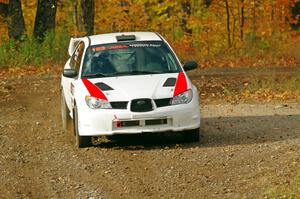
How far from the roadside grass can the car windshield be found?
4.42 m

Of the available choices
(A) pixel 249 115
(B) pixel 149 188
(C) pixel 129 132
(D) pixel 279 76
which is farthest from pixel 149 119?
(D) pixel 279 76

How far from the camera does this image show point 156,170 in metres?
10.8

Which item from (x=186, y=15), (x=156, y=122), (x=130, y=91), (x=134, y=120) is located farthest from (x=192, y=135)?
(x=186, y=15)

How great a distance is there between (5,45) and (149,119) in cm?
1701

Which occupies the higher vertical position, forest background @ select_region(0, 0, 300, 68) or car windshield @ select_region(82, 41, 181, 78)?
car windshield @ select_region(82, 41, 181, 78)

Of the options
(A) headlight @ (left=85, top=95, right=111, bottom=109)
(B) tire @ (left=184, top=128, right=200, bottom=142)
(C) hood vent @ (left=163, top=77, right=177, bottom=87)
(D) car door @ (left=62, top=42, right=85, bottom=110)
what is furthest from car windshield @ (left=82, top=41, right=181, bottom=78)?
(B) tire @ (left=184, top=128, right=200, bottom=142)

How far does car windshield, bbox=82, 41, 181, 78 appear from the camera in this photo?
13.5 m

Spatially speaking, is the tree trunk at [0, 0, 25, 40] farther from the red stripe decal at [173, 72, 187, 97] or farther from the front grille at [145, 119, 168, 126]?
the front grille at [145, 119, 168, 126]

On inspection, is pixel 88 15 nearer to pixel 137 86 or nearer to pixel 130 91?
pixel 137 86

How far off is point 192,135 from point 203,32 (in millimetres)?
21111

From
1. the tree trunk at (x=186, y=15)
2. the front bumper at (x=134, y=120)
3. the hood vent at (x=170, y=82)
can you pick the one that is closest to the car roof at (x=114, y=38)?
the hood vent at (x=170, y=82)

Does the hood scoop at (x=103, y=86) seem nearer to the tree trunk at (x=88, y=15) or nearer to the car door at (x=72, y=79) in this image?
the car door at (x=72, y=79)

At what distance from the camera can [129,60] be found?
1373 centimetres

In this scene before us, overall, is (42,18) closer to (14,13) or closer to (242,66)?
(14,13)
